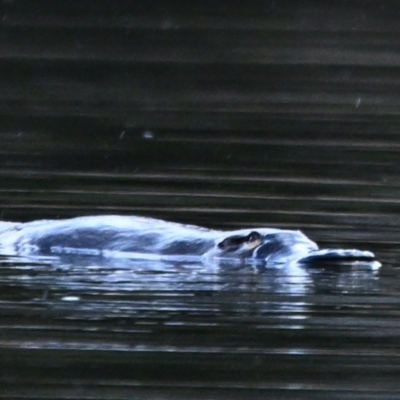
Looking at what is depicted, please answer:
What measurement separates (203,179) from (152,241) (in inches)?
160

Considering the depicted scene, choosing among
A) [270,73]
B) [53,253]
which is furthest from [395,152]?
[270,73]

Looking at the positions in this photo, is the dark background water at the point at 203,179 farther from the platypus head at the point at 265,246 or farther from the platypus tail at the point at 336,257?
the platypus head at the point at 265,246

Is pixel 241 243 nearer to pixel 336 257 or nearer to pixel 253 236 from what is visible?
pixel 253 236

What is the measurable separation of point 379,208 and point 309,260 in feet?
10.0

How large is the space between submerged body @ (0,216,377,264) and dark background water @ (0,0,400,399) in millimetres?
300

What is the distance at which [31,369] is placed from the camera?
22.2 ft

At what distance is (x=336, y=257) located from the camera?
9.24 meters

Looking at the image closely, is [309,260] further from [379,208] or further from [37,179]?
[37,179]

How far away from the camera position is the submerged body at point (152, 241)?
9.57 m

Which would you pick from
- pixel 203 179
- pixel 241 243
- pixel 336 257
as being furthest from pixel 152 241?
pixel 203 179

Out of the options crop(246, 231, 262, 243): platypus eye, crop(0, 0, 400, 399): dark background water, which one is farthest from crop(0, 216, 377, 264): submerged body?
crop(0, 0, 400, 399): dark background water

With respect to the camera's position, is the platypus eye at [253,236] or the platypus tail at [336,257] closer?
the platypus tail at [336,257]

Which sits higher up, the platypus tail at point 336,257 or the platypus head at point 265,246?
the platypus head at point 265,246

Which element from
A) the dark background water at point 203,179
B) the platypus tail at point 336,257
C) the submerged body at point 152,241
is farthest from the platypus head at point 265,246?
the dark background water at point 203,179
